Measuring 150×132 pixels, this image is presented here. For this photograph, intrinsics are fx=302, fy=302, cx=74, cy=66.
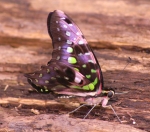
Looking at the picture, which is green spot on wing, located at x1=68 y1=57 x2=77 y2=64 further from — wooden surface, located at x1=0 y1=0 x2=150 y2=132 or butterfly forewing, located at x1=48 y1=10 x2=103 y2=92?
wooden surface, located at x1=0 y1=0 x2=150 y2=132

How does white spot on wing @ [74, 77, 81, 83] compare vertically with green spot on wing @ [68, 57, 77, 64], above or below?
below

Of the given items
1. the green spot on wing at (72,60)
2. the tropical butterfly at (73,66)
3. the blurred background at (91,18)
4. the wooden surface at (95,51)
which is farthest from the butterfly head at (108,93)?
the blurred background at (91,18)

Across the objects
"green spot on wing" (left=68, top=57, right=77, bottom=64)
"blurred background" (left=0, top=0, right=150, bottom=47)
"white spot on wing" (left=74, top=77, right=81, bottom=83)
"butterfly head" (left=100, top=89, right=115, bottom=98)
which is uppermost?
"blurred background" (left=0, top=0, right=150, bottom=47)

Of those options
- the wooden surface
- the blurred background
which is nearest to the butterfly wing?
the wooden surface

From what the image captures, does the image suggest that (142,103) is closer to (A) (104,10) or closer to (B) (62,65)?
(B) (62,65)

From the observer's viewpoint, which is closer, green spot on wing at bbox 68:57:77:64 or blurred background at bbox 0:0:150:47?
green spot on wing at bbox 68:57:77:64

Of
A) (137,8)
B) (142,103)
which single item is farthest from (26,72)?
(137,8)

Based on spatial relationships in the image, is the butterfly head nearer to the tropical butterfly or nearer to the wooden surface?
the tropical butterfly
